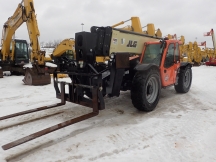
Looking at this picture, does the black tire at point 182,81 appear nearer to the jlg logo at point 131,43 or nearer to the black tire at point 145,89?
the black tire at point 145,89

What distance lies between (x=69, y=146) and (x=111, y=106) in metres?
2.35

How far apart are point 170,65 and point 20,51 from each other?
40.2ft

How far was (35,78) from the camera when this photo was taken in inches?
347

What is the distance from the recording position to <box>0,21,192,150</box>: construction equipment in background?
3996 mm

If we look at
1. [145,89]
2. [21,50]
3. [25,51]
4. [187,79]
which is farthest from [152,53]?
[25,51]

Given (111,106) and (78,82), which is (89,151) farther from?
(111,106)

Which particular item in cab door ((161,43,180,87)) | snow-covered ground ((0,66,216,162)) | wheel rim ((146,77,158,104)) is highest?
cab door ((161,43,180,87))

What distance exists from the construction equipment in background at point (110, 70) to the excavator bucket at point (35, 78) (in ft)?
14.9

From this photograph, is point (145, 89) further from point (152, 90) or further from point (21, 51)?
Result: point (21, 51)

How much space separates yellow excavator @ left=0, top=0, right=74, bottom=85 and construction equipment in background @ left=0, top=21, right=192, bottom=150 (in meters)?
4.86

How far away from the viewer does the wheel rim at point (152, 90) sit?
485 centimetres

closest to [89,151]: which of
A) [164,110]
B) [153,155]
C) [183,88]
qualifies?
[153,155]

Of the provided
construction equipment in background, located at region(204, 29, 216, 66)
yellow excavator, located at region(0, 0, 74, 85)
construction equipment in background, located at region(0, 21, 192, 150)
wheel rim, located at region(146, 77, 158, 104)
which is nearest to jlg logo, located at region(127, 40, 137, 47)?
construction equipment in background, located at region(0, 21, 192, 150)

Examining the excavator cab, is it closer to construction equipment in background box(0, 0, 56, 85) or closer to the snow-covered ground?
construction equipment in background box(0, 0, 56, 85)
